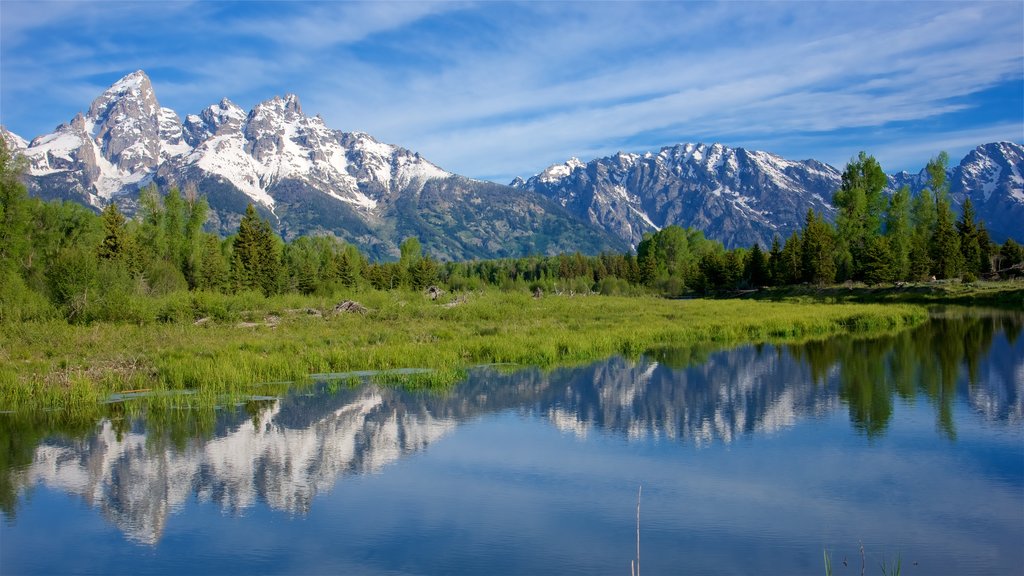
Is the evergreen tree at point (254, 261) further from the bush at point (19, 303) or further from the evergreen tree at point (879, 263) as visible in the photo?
the evergreen tree at point (879, 263)

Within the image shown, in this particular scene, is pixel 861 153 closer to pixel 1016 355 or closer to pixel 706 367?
pixel 1016 355

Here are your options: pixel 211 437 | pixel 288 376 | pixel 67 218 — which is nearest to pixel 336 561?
pixel 211 437

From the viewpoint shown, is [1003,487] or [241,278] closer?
[1003,487]

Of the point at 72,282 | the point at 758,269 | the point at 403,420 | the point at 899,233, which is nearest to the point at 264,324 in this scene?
the point at 72,282

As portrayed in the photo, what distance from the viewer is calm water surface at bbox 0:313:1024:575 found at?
12180mm

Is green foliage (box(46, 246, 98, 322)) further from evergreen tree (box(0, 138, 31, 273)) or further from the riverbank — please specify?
the riverbank

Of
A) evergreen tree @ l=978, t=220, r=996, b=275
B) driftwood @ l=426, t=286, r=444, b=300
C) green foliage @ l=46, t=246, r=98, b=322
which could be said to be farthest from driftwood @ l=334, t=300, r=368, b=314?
evergreen tree @ l=978, t=220, r=996, b=275

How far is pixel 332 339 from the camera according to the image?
3531 centimetres

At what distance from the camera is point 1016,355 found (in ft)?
116

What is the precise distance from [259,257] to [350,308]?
111ft

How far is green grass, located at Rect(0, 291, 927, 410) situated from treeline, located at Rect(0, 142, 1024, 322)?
6.45m

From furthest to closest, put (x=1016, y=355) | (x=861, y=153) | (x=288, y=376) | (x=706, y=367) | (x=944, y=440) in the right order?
1. (x=861, y=153)
2. (x=1016, y=355)
3. (x=706, y=367)
4. (x=288, y=376)
5. (x=944, y=440)

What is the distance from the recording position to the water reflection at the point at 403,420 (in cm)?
1603

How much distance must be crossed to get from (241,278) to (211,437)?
6172 cm
